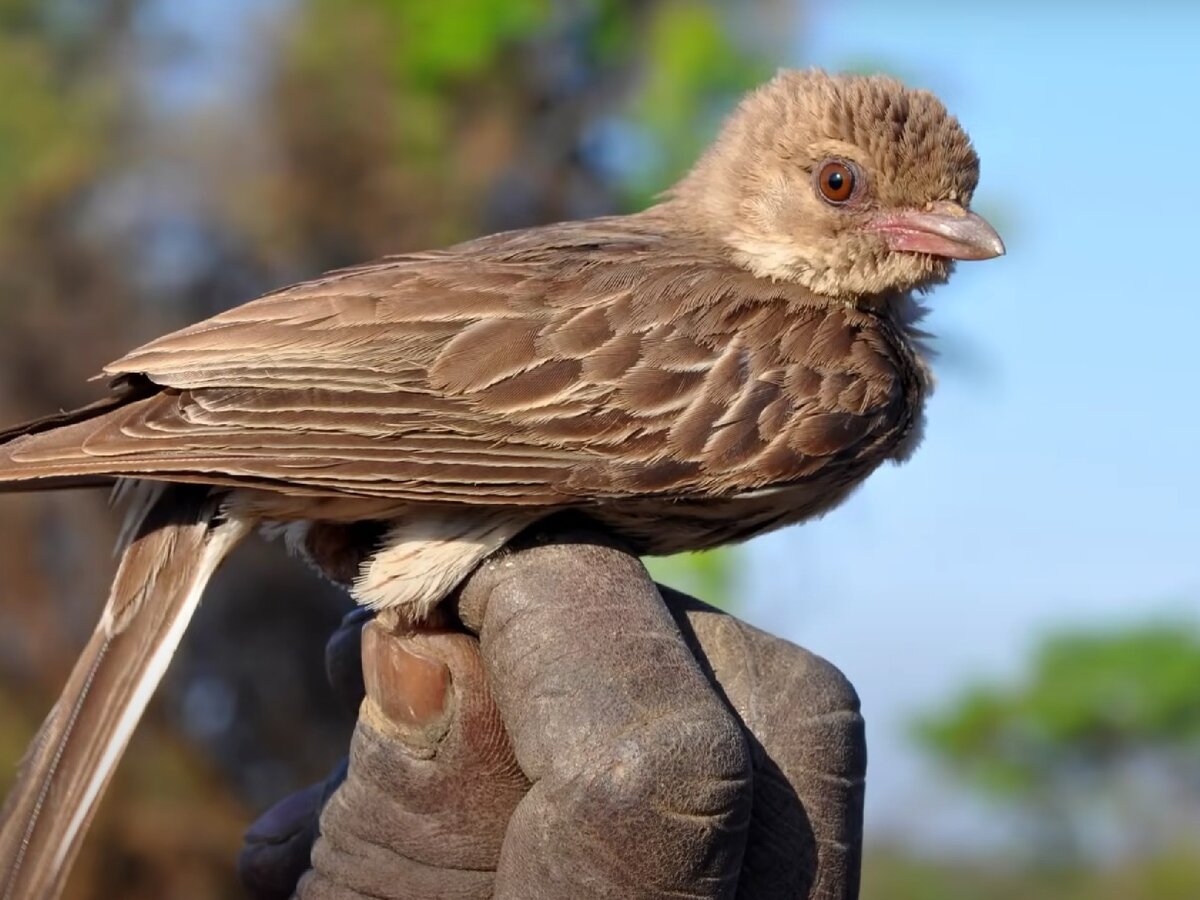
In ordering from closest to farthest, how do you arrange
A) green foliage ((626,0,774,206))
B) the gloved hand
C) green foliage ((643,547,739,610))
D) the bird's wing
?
the gloved hand < the bird's wing < green foliage ((643,547,739,610)) < green foliage ((626,0,774,206))

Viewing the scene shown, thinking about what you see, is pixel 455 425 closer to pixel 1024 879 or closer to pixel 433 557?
pixel 433 557

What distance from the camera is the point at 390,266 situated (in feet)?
11.9

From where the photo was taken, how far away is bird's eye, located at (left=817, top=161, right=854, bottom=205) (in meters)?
3.88

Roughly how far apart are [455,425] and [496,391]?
0.44ft

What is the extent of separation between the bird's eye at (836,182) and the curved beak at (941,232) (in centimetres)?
11

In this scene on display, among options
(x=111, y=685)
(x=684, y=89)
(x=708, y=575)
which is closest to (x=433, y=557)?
(x=111, y=685)

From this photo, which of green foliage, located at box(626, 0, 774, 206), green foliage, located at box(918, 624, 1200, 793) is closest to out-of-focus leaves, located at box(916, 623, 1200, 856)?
green foliage, located at box(918, 624, 1200, 793)

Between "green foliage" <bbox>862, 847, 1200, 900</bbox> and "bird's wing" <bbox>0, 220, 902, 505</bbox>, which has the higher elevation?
"green foliage" <bbox>862, 847, 1200, 900</bbox>

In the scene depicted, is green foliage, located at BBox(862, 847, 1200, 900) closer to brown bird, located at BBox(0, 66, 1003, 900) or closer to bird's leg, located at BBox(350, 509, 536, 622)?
brown bird, located at BBox(0, 66, 1003, 900)

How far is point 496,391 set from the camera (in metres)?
3.28

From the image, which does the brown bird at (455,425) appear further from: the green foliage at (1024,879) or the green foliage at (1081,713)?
the green foliage at (1081,713)

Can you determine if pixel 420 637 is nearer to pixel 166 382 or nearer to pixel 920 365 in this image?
pixel 166 382

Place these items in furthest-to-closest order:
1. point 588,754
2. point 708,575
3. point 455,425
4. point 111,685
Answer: point 708,575
point 111,685
point 455,425
point 588,754

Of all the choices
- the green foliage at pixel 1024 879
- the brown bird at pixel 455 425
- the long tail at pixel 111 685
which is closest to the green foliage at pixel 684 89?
the green foliage at pixel 1024 879
